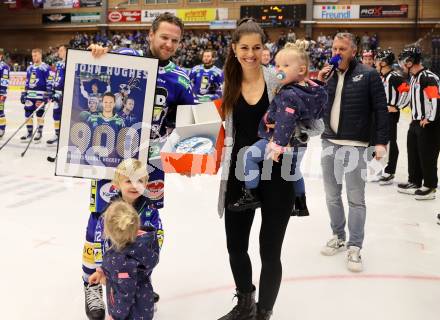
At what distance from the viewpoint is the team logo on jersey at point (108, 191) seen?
2.15 meters

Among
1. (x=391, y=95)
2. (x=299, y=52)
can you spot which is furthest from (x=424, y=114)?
(x=299, y=52)

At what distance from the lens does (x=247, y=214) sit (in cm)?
210

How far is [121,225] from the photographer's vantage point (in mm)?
1777

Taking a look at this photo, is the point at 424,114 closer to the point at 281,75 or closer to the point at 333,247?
the point at 333,247

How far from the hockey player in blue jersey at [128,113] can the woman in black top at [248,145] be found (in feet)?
1.26

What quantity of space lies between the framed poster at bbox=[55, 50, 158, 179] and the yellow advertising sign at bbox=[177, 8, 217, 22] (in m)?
21.0

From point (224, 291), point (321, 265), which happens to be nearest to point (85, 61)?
point (224, 291)

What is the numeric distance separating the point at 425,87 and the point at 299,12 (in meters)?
17.1

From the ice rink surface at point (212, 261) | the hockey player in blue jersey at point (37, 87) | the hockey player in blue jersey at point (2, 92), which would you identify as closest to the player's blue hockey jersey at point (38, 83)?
the hockey player in blue jersey at point (37, 87)

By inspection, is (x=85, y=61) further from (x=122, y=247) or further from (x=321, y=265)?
(x=321, y=265)

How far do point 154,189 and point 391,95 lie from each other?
3.90 meters

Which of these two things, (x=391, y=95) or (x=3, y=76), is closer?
(x=391, y=95)

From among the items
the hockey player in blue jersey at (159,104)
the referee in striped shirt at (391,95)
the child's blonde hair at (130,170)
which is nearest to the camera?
the child's blonde hair at (130,170)

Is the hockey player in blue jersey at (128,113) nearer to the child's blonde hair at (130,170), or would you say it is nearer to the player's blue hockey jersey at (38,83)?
the child's blonde hair at (130,170)
